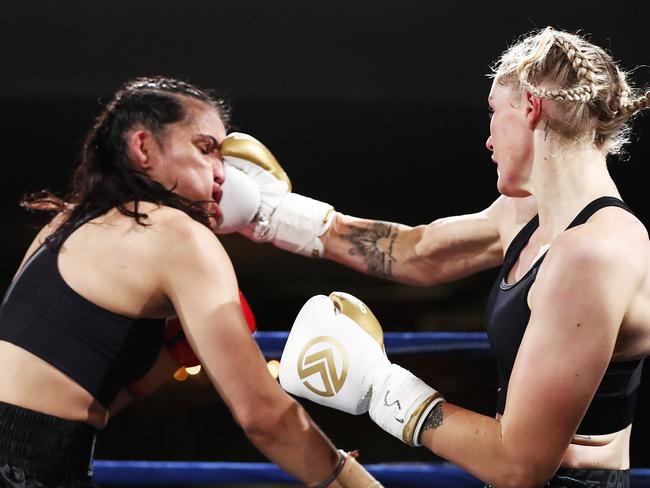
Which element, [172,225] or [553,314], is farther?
[172,225]

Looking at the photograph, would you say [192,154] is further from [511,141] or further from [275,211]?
[511,141]

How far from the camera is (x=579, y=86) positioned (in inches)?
51.0

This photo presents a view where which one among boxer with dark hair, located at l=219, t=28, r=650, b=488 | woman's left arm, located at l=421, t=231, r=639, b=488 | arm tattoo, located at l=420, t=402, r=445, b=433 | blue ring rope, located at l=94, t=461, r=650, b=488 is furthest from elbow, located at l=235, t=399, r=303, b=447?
blue ring rope, located at l=94, t=461, r=650, b=488

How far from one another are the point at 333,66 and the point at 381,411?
2396mm

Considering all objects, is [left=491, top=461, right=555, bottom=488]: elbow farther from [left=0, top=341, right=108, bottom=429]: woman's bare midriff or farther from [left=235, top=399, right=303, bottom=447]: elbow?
[left=0, top=341, right=108, bottom=429]: woman's bare midriff

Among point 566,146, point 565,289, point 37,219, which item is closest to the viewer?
point 565,289

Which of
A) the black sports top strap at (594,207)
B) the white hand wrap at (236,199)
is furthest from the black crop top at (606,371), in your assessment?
the white hand wrap at (236,199)

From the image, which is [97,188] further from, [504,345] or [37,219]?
[37,219]

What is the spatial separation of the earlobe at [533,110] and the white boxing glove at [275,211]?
726 mm

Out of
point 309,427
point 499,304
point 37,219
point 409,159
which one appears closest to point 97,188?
point 309,427

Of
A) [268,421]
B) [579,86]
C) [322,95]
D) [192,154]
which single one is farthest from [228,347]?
[322,95]

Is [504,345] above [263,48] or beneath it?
beneath

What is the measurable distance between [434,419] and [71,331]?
61cm

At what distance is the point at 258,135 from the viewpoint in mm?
3615
